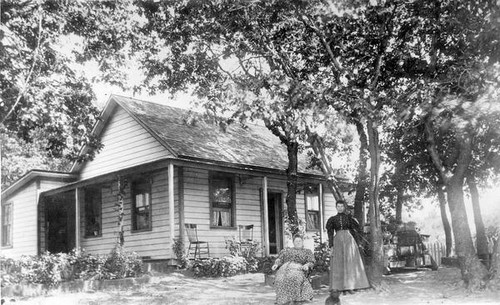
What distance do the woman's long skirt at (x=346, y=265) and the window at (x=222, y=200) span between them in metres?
8.21

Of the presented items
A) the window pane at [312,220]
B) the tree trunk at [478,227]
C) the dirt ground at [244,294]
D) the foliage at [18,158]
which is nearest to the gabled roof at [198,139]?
the window pane at [312,220]

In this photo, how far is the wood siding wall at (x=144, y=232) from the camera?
16.9 meters

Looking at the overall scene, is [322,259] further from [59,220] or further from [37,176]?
[59,220]

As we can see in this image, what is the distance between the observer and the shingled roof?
17062mm

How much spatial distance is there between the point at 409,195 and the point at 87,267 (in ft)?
49.1

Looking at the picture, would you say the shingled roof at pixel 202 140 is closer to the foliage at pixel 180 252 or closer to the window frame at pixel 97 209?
the foliage at pixel 180 252

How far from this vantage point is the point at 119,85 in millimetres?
14461

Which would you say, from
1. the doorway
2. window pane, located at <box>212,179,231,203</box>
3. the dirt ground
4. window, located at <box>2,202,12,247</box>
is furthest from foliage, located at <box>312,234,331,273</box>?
window, located at <box>2,202,12,247</box>

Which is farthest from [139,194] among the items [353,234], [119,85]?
[353,234]

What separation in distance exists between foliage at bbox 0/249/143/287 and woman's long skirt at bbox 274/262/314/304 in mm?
5628

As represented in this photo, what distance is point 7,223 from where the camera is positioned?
76.1ft

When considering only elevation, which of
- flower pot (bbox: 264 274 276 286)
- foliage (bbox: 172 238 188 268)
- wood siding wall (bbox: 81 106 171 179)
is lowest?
flower pot (bbox: 264 274 276 286)

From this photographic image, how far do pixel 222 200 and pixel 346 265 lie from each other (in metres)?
8.85

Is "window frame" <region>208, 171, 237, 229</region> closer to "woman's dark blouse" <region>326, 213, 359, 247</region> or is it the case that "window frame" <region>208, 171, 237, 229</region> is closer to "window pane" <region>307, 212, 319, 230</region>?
"window pane" <region>307, 212, 319, 230</region>
